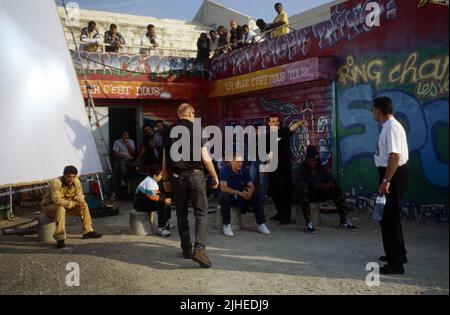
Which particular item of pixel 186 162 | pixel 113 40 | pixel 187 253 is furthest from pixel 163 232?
pixel 113 40

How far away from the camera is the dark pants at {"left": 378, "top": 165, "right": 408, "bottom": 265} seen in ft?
14.8

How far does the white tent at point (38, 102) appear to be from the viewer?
287 inches

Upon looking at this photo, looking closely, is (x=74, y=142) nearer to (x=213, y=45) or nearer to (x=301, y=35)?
(x=301, y=35)

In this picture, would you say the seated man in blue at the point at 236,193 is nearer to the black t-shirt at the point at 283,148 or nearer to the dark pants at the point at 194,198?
the black t-shirt at the point at 283,148

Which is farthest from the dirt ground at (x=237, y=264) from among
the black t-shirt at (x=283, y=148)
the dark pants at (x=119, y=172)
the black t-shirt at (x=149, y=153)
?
the dark pants at (x=119, y=172)

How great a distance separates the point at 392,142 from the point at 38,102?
612 cm

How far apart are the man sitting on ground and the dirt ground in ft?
0.87

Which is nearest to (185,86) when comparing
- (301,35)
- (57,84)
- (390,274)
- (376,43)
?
(301,35)

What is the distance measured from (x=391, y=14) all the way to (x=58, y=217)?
655 centimetres

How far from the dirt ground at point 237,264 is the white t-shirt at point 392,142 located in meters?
1.10

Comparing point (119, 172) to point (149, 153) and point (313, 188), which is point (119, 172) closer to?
point (149, 153)

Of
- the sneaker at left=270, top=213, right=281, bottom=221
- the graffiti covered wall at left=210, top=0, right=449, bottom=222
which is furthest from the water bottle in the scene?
the sneaker at left=270, top=213, right=281, bottom=221

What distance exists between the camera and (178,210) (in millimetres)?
5109

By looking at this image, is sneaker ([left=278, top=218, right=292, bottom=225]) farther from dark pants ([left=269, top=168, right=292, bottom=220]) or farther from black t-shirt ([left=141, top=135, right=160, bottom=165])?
black t-shirt ([left=141, top=135, right=160, bottom=165])
